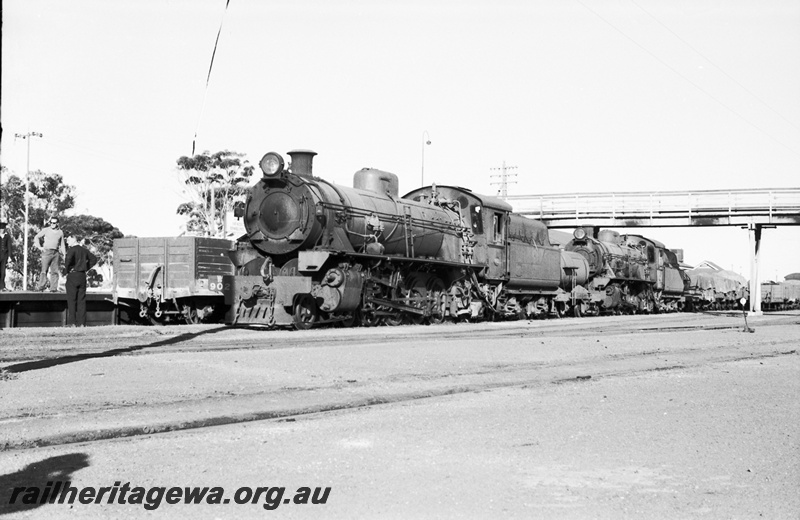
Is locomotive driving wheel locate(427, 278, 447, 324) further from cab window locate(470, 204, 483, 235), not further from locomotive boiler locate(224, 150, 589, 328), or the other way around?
cab window locate(470, 204, 483, 235)

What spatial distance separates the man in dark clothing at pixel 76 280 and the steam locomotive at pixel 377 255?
2963 millimetres

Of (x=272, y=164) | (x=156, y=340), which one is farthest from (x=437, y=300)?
(x=156, y=340)

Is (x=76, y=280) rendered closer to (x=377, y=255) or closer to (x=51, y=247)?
(x=51, y=247)

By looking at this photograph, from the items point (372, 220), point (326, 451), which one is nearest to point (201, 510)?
point (326, 451)

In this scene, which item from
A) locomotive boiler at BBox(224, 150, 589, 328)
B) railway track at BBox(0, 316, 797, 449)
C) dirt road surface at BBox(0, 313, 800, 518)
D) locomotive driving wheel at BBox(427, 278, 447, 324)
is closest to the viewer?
dirt road surface at BBox(0, 313, 800, 518)

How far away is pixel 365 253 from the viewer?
19453 mm

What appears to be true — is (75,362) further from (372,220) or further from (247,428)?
(372,220)

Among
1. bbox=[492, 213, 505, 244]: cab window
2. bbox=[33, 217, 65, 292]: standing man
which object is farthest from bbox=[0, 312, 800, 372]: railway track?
bbox=[492, 213, 505, 244]: cab window

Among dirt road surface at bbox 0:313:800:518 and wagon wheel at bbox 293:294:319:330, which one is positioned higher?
wagon wheel at bbox 293:294:319:330

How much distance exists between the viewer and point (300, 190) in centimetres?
1862

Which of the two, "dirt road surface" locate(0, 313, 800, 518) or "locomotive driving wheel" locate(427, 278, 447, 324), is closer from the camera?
"dirt road surface" locate(0, 313, 800, 518)

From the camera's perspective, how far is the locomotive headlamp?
18859mm

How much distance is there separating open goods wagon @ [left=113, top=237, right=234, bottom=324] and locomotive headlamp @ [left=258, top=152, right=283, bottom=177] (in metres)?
2.97

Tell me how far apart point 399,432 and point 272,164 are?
13.2 m
